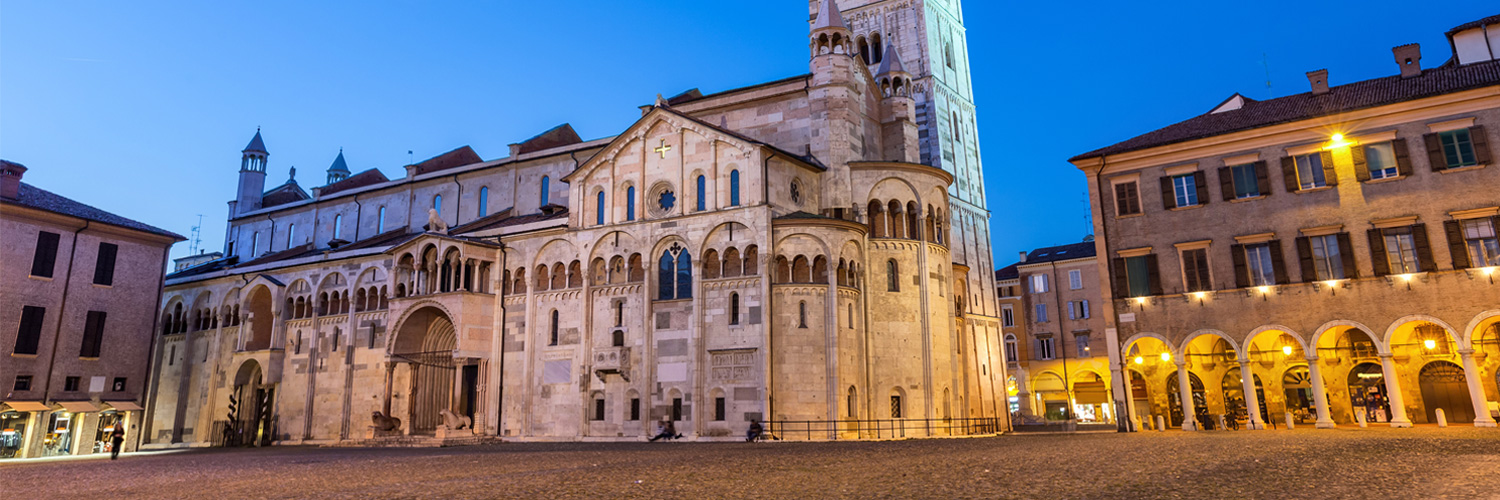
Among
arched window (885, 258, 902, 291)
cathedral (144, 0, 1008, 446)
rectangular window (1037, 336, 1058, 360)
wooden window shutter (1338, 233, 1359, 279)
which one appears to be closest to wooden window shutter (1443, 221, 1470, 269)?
wooden window shutter (1338, 233, 1359, 279)

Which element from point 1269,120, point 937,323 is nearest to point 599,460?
point 937,323

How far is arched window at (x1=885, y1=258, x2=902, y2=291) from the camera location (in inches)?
1231

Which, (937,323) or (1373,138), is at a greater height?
(1373,138)

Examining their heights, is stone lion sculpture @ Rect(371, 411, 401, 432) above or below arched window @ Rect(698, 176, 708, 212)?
below

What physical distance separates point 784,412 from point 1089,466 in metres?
15.9

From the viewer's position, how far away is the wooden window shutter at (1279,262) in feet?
86.9

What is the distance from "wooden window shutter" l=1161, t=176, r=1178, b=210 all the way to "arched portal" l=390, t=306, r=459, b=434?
2763 centimetres

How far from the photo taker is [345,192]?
4900cm

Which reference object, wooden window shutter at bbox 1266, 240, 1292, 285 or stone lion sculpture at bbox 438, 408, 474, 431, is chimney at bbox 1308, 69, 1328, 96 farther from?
stone lion sculpture at bbox 438, 408, 474, 431

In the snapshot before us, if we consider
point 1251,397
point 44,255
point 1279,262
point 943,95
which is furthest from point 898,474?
point 943,95

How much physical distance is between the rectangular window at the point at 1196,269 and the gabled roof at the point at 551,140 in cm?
2939

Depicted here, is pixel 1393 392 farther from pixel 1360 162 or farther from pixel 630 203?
pixel 630 203

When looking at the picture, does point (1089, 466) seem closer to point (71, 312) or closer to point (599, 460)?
point (599, 460)

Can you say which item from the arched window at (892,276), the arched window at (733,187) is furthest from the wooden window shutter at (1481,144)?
the arched window at (733,187)
